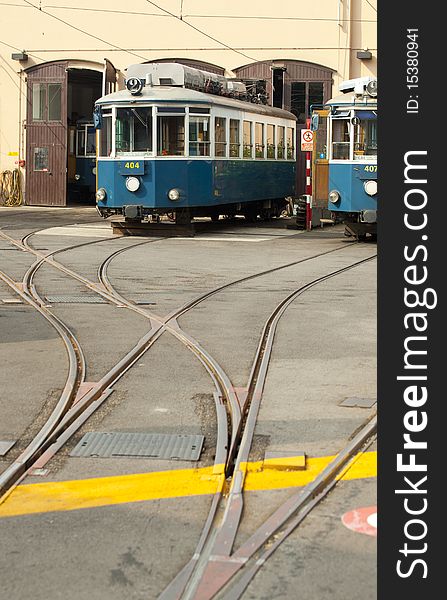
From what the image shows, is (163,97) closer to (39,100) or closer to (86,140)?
(39,100)

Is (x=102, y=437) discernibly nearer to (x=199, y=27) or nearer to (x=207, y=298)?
(x=207, y=298)

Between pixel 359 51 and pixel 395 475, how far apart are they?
32.8 meters

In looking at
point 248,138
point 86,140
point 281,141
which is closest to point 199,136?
point 248,138

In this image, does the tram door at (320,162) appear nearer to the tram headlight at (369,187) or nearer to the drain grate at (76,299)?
the tram headlight at (369,187)

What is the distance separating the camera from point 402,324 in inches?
143

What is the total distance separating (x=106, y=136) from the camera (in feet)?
83.0

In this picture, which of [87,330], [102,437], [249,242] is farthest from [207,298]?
[249,242]

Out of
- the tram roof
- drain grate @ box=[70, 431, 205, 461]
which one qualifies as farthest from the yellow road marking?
the tram roof

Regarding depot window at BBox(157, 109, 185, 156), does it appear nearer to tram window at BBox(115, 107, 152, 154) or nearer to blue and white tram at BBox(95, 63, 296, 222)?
blue and white tram at BBox(95, 63, 296, 222)

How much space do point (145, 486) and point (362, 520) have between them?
1.35 metres

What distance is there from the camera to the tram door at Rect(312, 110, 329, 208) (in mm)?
25125

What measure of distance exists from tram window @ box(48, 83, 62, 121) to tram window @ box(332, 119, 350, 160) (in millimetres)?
15600

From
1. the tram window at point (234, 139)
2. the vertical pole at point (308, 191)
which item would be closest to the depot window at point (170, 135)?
the tram window at point (234, 139)

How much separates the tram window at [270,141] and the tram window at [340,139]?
6013mm
